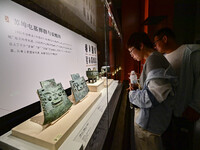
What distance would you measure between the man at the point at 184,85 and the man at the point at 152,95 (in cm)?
27

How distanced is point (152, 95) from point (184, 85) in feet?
1.56

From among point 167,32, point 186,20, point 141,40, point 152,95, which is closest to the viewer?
point 152,95

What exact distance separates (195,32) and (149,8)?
136 centimetres

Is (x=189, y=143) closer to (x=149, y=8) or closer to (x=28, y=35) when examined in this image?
(x=28, y=35)

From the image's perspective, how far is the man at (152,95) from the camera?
0.68 m

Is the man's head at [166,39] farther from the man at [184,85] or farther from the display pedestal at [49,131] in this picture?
the display pedestal at [49,131]

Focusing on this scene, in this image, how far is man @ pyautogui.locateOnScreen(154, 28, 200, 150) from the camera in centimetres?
86

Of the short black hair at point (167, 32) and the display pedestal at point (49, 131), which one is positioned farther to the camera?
the short black hair at point (167, 32)

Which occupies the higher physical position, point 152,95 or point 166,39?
point 166,39

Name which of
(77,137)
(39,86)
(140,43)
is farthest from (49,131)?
(140,43)

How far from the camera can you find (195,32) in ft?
4.13

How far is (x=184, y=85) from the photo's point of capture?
2.93 feet

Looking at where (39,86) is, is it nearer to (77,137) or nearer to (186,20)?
(77,137)

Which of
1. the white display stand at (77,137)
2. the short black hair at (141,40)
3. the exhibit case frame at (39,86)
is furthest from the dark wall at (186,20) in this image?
the white display stand at (77,137)
